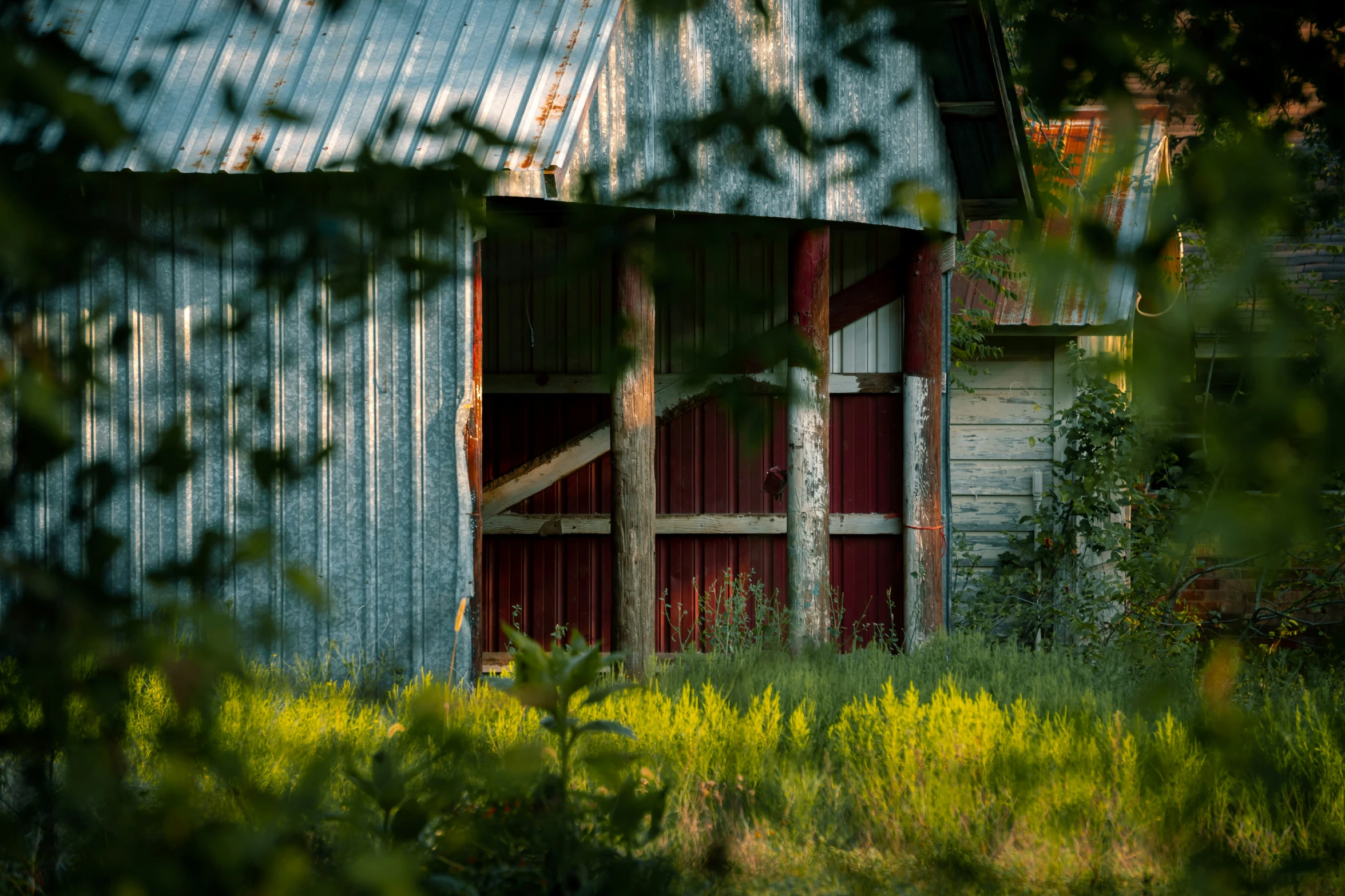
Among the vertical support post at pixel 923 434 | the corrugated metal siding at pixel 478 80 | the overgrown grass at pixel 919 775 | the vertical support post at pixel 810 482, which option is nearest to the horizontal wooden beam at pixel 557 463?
the vertical support post at pixel 923 434

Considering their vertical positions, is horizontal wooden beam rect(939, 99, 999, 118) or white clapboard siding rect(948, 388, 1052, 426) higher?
horizontal wooden beam rect(939, 99, 999, 118)

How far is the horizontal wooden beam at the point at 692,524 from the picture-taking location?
7.95 m

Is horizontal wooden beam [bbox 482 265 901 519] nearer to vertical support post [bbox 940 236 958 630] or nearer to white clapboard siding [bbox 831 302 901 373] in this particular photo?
white clapboard siding [bbox 831 302 901 373]

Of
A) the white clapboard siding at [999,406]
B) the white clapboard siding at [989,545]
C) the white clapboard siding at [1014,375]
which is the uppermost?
the white clapboard siding at [1014,375]

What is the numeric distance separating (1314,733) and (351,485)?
4.38 metres

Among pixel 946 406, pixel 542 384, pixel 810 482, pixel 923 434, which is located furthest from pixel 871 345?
pixel 542 384

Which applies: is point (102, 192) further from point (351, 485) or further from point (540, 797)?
point (351, 485)

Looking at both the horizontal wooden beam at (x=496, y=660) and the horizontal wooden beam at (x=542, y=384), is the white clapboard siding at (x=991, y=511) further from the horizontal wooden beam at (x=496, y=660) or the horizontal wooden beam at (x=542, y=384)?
the horizontal wooden beam at (x=496, y=660)

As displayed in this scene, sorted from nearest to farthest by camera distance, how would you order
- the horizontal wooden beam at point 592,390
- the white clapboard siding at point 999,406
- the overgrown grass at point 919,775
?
the overgrown grass at point 919,775, the horizontal wooden beam at point 592,390, the white clapboard siding at point 999,406

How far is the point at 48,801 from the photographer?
1.15 m

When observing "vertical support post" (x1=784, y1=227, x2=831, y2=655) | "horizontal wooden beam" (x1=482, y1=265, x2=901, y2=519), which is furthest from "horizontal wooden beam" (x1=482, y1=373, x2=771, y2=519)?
"vertical support post" (x1=784, y1=227, x2=831, y2=655)

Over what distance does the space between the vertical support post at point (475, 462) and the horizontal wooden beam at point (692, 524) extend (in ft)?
7.24

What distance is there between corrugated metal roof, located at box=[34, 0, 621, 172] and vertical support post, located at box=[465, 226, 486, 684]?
27.2 inches

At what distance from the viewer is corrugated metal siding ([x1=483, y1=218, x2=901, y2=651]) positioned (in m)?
8.03
